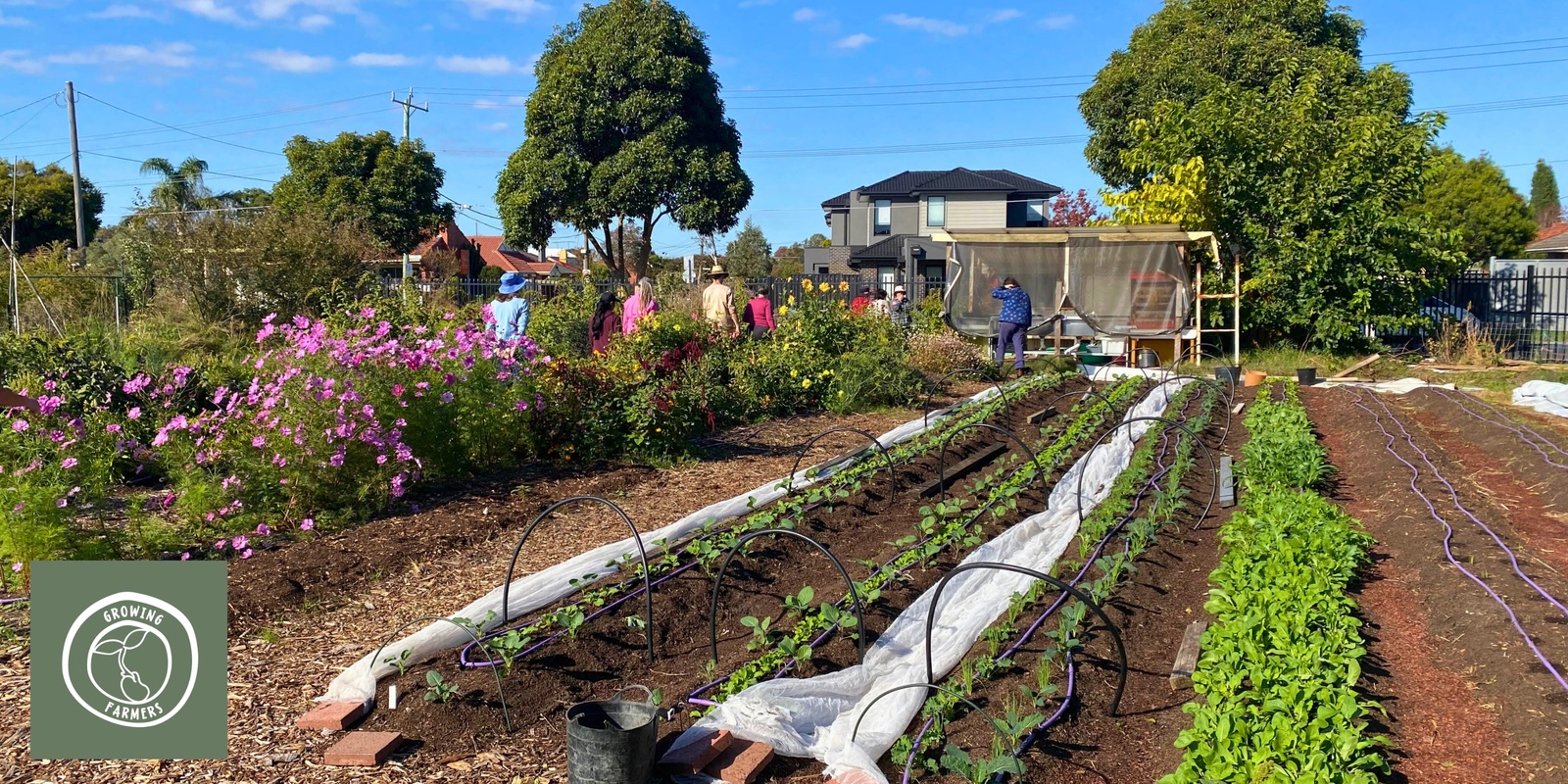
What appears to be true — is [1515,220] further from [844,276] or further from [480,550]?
[480,550]

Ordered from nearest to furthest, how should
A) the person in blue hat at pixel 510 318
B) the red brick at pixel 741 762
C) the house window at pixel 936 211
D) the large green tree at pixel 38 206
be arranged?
the red brick at pixel 741 762 → the person in blue hat at pixel 510 318 → the large green tree at pixel 38 206 → the house window at pixel 936 211

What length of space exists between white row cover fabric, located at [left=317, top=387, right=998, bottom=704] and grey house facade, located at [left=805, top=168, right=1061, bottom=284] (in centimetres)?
3280

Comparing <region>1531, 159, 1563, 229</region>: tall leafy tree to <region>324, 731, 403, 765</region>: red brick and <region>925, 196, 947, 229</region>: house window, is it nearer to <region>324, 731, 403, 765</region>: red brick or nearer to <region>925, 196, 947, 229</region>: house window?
<region>925, 196, 947, 229</region>: house window

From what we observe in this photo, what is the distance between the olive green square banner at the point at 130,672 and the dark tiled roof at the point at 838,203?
48668mm

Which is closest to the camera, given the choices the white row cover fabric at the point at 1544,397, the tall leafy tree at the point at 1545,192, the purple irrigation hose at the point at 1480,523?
the purple irrigation hose at the point at 1480,523

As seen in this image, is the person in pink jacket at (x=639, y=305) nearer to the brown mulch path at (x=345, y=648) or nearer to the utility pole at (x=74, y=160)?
the brown mulch path at (x=345, y=648)

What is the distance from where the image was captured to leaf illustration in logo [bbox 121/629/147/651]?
3.58 metres

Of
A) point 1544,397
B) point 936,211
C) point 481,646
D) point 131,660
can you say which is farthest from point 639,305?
point 936,211

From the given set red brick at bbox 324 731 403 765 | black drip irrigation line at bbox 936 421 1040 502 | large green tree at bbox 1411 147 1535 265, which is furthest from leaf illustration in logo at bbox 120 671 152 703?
large green tree at bbox 1411 147 1535 265

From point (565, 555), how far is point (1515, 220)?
127 feet

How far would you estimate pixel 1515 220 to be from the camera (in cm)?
3491

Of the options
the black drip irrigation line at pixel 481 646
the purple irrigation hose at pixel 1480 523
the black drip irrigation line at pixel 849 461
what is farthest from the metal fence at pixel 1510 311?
the black drip irrigation line at pixel 481 646

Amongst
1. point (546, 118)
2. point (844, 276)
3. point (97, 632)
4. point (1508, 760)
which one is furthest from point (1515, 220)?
point (97, 632)

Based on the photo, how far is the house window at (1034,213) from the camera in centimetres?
4559
